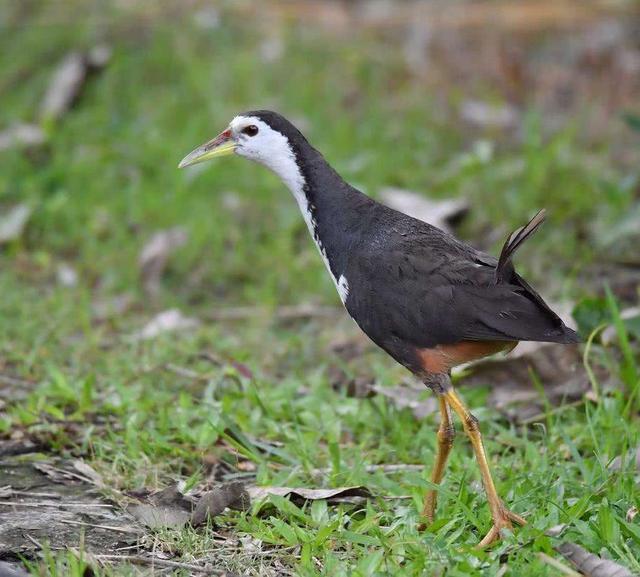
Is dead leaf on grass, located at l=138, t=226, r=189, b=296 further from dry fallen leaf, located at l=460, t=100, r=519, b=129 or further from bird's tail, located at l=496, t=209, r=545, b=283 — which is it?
bird's tail, located at l=496, t=209, r=545, b=283

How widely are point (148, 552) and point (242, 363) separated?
5.64 feet

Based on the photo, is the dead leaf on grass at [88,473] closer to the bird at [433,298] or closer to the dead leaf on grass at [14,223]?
the bird at [433,298]

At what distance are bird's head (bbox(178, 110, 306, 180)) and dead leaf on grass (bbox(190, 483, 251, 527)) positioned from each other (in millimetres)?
1305

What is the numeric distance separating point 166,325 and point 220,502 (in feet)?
6.86

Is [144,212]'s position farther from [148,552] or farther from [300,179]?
[148,552]

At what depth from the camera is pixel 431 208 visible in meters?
6.48

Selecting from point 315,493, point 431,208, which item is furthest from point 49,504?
point 431,208

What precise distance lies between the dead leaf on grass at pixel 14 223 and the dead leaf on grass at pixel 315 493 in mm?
3366

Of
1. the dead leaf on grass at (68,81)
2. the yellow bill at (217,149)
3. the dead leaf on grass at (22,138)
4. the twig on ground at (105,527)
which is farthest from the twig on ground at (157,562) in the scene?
the dead leaf on grass at (68,81)

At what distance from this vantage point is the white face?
14.5 ft

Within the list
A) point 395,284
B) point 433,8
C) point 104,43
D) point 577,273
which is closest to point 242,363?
point 395,284

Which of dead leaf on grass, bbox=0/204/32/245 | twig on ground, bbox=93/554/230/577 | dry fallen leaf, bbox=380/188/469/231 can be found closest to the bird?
twig on ground, bbox=93/554/230/577

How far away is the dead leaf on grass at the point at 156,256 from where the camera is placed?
6477mm

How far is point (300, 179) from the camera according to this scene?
437 centimetres
